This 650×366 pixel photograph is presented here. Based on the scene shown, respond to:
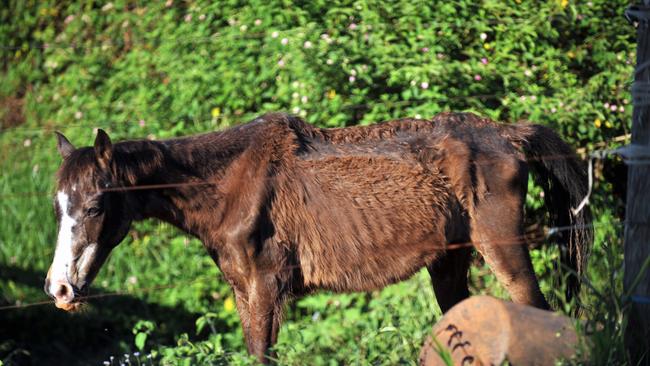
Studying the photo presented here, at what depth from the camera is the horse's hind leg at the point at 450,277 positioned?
Answer: 5.18m

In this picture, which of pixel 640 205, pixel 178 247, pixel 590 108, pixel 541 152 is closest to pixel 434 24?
pixel 590 108

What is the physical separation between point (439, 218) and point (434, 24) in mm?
2117

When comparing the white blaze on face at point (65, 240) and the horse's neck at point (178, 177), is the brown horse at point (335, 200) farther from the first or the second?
the white blaze on face at point (65, 240)

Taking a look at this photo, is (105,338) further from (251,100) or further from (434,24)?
(434,24)

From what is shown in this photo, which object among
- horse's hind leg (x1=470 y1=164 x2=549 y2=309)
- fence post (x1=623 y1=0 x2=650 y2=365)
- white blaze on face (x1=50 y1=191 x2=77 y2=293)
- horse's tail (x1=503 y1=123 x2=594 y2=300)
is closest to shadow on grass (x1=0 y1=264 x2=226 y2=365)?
white blaze on face (x1=50 y1=191 x2=77 y2=293)

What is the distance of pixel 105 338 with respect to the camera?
7203mm

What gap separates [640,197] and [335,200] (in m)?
1.62

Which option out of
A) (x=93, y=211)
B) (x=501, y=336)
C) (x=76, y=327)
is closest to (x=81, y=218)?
(x=93, y=211)

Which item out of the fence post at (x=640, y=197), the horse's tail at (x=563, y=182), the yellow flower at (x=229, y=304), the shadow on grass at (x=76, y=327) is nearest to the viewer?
the fence post at (x=640, y=197)

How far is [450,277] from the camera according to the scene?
17.3 feet

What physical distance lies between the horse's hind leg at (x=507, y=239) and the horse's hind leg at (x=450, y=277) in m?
0.29

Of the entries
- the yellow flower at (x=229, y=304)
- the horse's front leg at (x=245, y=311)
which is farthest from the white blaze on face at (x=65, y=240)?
the yellow flower at (x=229, y=304)

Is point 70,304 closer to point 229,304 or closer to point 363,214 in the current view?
point 363,214

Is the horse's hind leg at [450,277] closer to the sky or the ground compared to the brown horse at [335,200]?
closer to the ground
